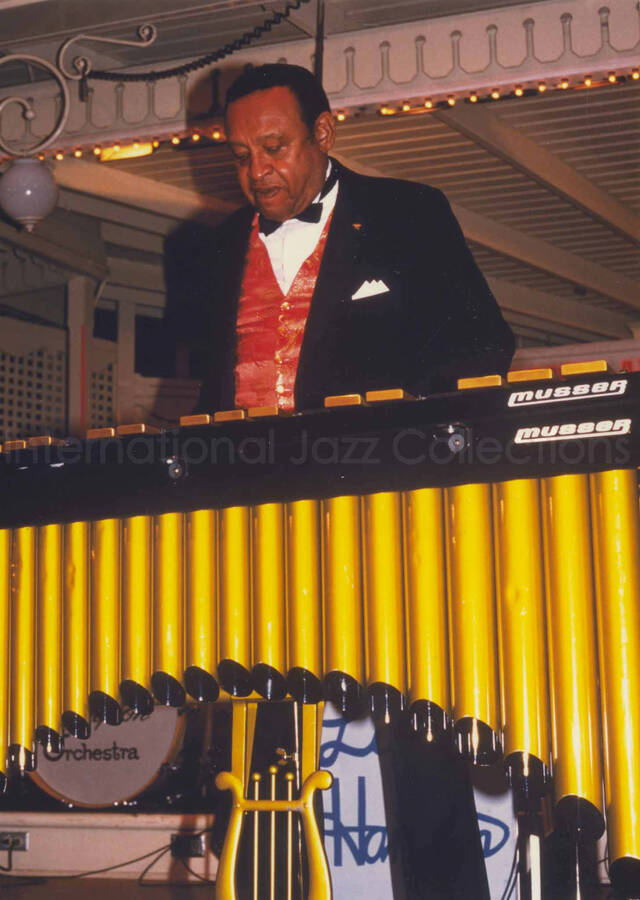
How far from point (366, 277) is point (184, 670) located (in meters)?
0.90

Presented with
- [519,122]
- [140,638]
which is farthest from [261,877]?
[519,122]

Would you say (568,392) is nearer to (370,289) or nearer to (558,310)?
(370,289)

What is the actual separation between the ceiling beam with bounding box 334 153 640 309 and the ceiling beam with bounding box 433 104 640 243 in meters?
0.52

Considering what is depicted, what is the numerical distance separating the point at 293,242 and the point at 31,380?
562 centimetres

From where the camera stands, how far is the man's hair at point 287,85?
2.50m

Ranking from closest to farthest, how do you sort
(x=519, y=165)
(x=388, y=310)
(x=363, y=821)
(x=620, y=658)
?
(x=620, y=658)
(x=388, y=310)
(x=363, y=821)
(x=519, y=165)

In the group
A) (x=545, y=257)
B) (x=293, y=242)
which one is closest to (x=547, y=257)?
(x=545, y=257)

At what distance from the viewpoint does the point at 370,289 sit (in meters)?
2.39

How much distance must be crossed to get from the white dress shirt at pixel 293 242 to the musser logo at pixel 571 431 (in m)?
0.86

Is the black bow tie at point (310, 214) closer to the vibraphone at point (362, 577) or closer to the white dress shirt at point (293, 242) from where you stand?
the white dress shirt at point (293, 242)

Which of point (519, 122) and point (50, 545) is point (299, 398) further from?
point (519, 122)

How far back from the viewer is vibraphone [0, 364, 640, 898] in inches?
71.7

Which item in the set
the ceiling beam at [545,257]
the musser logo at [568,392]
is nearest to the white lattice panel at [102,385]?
the ceiling beam at [545,257]

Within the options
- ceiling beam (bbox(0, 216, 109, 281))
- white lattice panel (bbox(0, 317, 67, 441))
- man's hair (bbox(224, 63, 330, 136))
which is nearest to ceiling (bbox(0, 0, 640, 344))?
ceiling beam (bbox(0, 216, 109, 281))
